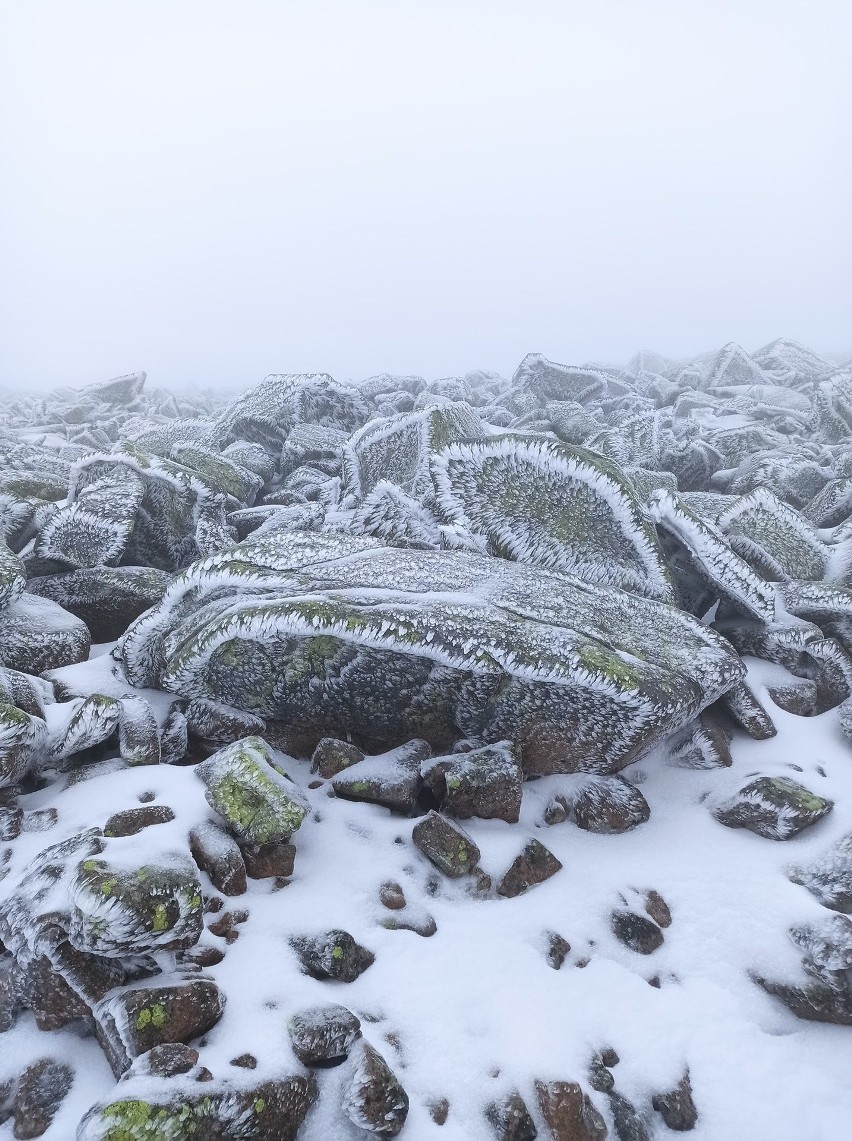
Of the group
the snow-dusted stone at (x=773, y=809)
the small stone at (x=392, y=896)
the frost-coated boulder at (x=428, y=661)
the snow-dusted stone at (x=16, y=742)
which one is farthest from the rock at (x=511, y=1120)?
the snow-dusted stone at (x=16, y=742)

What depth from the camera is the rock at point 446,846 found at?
4.84 meters

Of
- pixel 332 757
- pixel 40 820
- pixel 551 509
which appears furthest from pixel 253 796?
pixel 551 509

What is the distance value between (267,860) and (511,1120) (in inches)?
90.5

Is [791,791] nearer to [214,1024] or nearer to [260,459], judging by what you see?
[214,1024]

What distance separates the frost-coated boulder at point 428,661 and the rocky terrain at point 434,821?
0.11 ft

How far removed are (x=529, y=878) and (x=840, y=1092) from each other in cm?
222

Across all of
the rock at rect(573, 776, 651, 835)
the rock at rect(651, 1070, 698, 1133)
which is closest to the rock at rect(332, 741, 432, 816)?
the rock at rect(573, 776, 651, 835)

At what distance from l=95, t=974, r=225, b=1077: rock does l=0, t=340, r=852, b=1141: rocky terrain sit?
2 centimetres

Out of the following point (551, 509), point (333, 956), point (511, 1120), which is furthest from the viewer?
point (551, 509)

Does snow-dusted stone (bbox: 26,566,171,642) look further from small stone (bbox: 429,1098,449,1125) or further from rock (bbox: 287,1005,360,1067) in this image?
small stone (bbox: 429,1098,449,1125)

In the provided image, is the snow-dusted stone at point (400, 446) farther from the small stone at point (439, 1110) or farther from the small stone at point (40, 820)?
the small stone at point (439, 1110)

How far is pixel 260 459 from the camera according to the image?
16.2 meters

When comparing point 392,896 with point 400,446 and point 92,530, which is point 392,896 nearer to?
point 92,530

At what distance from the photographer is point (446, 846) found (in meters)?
4.89
